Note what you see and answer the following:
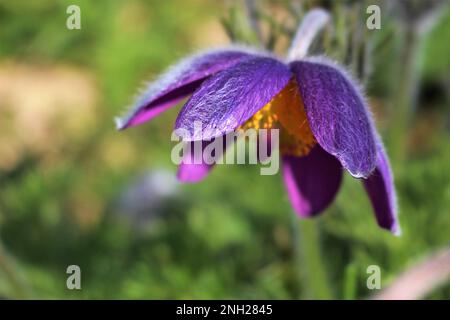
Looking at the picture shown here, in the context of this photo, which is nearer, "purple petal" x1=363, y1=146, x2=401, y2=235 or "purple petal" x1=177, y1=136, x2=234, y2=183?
"purple petal" x1=363, y1=146, x2=401, y2=235

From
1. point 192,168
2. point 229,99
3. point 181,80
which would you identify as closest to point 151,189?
point 192,168

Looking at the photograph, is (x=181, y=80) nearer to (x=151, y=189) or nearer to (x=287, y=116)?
(x=287, y=116)

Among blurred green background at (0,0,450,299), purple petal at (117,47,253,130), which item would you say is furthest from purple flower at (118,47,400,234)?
blurred green background at (0,0,450,299)

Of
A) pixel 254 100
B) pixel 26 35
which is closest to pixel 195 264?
pixel 254 100

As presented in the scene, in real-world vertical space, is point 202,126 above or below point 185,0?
below

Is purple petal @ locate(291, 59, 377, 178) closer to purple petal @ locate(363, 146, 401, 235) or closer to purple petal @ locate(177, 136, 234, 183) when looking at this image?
purple petal @ locate(363, 146, 401, 235)
